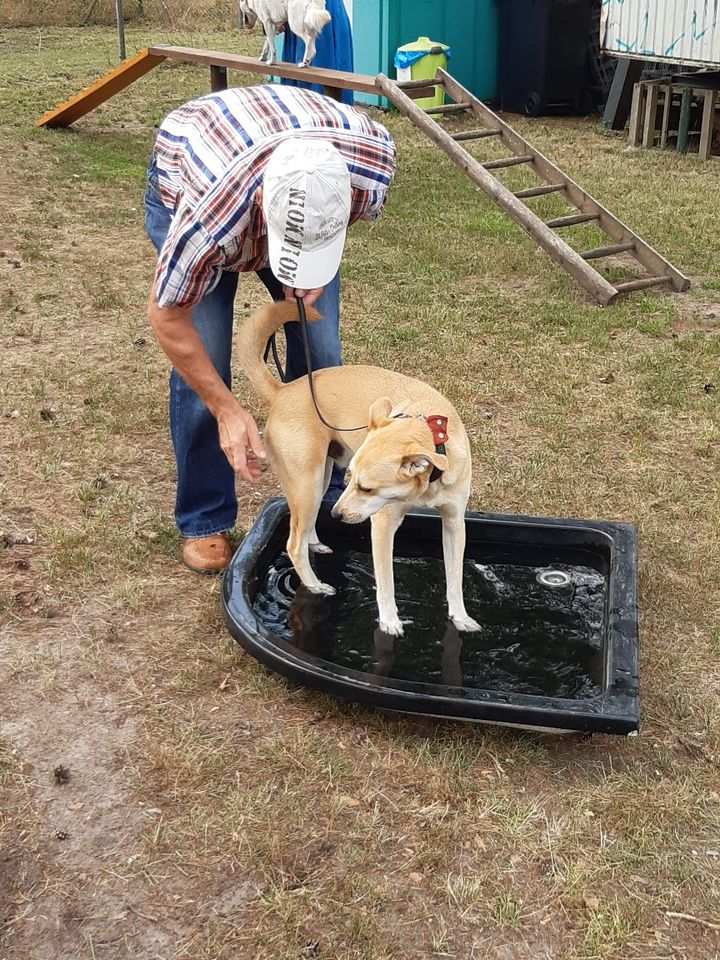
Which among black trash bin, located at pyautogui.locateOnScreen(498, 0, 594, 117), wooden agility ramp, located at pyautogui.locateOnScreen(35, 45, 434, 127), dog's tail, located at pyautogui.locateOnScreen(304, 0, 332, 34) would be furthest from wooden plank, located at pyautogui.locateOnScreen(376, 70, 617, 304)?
black trash bin, located at pyautogui.locateOnScreen(498, 0, 594, 117)

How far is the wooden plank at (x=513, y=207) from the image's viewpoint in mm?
7254

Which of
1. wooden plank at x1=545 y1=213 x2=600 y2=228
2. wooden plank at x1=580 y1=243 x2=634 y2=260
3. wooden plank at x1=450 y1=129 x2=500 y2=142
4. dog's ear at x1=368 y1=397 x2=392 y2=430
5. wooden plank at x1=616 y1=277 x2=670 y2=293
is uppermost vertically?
dog's ear at x1=368 y1=397 x2=392 y2=430

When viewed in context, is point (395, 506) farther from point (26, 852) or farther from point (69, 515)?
point (69, 515)

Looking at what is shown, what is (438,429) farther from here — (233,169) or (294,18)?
(294,18)

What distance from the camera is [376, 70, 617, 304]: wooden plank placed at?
Result: 7.25 metres

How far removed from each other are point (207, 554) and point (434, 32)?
37.5 ft

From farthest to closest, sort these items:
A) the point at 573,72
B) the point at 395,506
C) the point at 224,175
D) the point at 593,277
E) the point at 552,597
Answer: the point at 573,72
the point at 593,277
the point at 552,597
the point at 395,506
the point at 224,175

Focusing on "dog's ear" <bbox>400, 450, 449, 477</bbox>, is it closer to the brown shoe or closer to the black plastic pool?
the black plastic pool

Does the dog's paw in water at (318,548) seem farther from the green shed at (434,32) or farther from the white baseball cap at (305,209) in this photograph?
the green shed at (434,32)

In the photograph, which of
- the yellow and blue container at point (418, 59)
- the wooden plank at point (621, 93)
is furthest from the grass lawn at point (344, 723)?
the yellow and blue container at point (418, 59)

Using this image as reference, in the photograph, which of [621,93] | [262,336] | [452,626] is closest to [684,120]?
[621,93]

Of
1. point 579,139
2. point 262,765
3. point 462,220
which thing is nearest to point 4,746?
point 262,765

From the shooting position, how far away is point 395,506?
3434 mm

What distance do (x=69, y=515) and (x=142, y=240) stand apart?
15.7 feet
